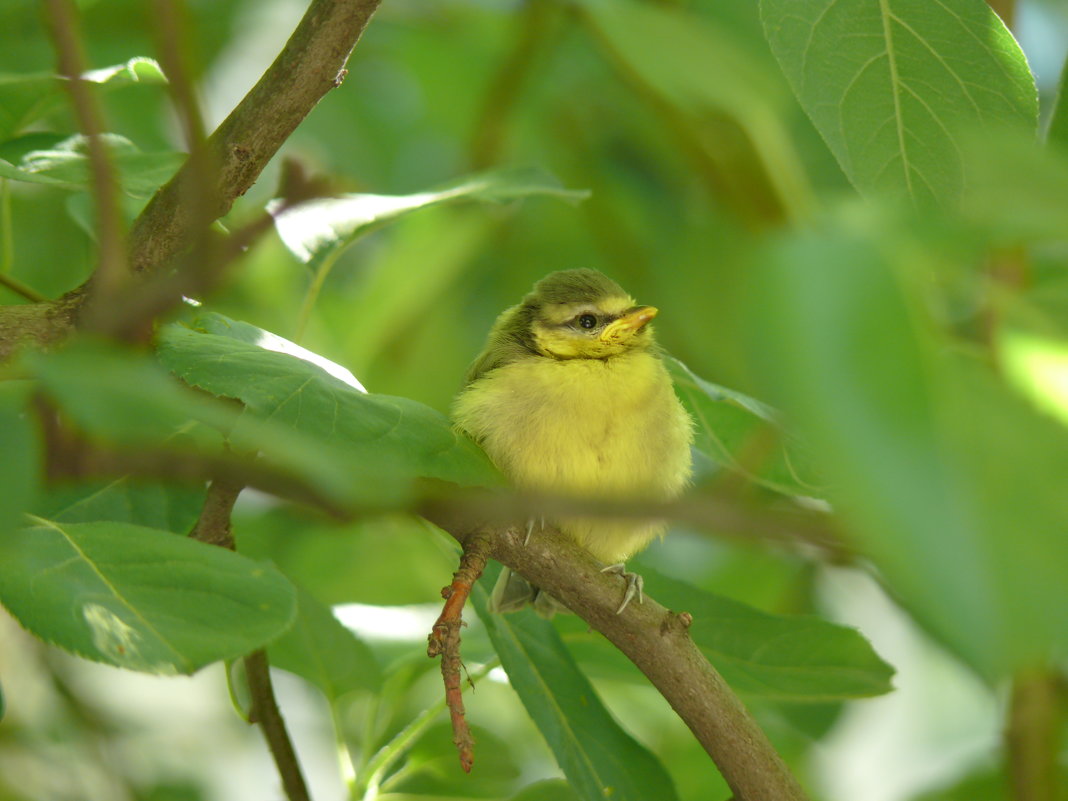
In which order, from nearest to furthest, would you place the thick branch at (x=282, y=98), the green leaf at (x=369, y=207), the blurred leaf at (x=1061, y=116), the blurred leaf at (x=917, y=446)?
the blurred leaf at (x=917, y=446) → the thick branch at (x=282, y=98) → the blurred leaf at (x=1061, y=116) → the green leaf at (x=369, y=207)

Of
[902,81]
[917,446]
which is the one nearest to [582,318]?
[902,81]

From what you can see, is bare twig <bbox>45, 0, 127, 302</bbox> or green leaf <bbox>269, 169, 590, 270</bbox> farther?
green leaf <bbox>269, 169, 590, 270</bbox>

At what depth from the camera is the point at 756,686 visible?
6.04ft

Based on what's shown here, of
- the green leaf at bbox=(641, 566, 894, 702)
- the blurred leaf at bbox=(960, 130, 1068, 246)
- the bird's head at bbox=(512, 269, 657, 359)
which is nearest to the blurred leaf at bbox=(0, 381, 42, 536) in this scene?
the blurred leaf at bbox=(960, 130, 1068, 246)

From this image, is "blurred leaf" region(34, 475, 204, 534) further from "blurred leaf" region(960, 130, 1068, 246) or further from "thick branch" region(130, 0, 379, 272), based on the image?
"blurred leaf" region(960, 130, 1068, 246)

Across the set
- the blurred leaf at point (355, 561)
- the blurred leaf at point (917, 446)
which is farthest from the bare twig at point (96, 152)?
the blurred leaf at point (355, 561)

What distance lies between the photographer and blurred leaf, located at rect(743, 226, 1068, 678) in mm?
537

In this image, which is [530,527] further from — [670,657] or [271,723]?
[271,723]

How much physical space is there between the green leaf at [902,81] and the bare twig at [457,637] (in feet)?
2.12

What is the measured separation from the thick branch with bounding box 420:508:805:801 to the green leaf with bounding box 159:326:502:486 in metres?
0.19

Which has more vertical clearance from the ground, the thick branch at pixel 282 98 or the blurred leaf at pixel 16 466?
the thick branch at pixel 282 98

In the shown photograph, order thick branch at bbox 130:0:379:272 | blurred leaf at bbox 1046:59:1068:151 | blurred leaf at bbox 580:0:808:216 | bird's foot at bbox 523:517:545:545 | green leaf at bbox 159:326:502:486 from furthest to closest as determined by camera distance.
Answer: blurred leaf at bbox 580:0:808:216 < bird's foot at bbox 523:517:545:545 < blurred leaf at bbox 1046:59:1068:151 < thick branch at bbox 130:0:379:272 < green leaf at bbox 159:326:502:486

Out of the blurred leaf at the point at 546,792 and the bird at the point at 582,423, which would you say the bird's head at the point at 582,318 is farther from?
the blurred leaf at the point at 546,792

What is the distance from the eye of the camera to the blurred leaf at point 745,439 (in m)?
1.61
